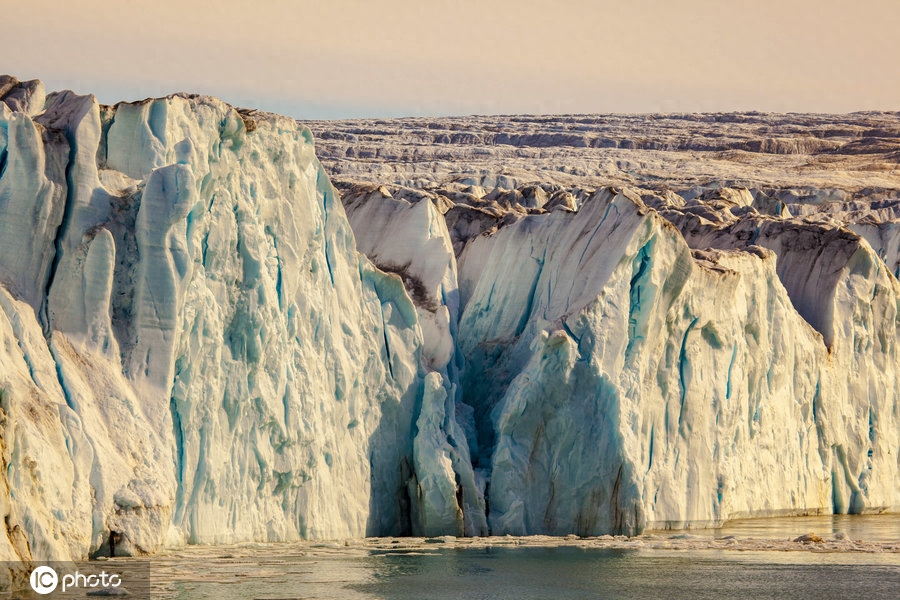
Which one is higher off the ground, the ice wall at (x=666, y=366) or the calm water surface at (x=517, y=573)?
the ice wall at (x=666, y=366)

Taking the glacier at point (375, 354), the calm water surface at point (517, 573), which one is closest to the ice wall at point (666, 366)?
the glacier at point (375, 354)

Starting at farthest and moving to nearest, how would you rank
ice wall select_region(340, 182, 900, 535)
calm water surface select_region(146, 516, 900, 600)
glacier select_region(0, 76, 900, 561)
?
ice wall select_region(340, 182, 900, 535), glacier select_region(0, 76, 900, 561), calm water surface select_region(146, 516, 900, 600)

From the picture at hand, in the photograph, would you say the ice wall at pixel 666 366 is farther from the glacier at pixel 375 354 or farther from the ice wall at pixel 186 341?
the ice wall at pixel 186 341

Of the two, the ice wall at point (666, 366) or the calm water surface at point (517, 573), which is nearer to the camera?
the calm water surface at point (517, 573)

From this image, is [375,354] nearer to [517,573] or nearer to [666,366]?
[517,573]

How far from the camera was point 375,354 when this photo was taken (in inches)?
944

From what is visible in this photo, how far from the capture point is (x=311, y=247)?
2323cm

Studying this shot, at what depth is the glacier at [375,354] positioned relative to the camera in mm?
18891

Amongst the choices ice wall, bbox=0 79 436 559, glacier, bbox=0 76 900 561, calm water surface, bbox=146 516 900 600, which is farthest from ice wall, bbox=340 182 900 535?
ice wall, bbox=0 79 436 559

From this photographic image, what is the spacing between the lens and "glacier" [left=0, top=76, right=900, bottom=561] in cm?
1889

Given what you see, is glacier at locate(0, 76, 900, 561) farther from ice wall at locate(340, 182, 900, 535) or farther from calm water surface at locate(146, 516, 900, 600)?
calm water surface at locate(146, 516, 900, 600)

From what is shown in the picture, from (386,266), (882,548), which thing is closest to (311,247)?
(386,266)

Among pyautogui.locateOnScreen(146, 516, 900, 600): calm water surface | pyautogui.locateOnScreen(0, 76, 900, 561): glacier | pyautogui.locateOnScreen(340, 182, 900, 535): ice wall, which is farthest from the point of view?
pyautogui.locateOnScreen(340, 182, 900, 535): ice wall

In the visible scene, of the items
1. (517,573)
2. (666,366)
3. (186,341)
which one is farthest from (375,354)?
(666,366)
